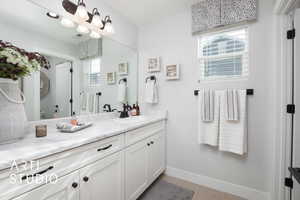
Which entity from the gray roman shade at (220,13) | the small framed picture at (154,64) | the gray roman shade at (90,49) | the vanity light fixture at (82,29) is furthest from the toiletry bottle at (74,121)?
the gray roman shade at (220,13)

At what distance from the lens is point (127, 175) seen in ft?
4.47

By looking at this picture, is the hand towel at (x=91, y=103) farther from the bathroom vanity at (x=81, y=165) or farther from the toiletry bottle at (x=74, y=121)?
the bathroom vanity at (x=81, y=165)

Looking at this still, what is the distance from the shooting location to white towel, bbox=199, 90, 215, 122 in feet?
5.71

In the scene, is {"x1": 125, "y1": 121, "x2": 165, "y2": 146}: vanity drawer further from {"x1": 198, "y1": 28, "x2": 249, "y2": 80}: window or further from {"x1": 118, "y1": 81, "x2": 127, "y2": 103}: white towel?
{"x1": 198, "y1": 28, "x2": 249, "y2": 80}: window

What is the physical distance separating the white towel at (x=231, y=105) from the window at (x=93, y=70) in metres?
1.60

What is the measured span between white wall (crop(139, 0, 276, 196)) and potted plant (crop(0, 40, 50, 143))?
1601 mm

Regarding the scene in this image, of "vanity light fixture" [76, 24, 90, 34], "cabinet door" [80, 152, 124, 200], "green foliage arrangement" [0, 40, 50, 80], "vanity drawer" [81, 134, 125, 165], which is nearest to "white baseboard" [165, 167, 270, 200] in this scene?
"cabinet door" [80, 152, 124, 200]

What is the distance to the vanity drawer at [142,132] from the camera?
1391 millimetres

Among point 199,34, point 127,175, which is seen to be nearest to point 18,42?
point 127,175

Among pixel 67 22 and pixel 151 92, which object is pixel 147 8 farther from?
pixel 151 92

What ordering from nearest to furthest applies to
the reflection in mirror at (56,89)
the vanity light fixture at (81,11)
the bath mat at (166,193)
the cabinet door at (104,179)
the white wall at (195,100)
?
the cabinet door at (104,179) < the reflection in mirror at (56,89) < the vanity light fixture at (81,11) < the white wall at (195,100) < the bath mat at (166,193)

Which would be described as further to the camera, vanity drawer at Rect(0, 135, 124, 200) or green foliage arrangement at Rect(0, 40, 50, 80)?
green foliage arrangement at Rect(0, 40, 50, 80)

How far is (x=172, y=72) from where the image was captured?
205cm

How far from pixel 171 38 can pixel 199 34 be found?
40cm
